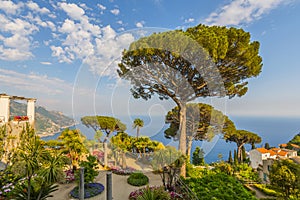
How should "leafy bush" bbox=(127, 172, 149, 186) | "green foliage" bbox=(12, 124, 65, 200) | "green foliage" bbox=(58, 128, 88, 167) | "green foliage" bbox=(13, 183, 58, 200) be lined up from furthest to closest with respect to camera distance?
"green foliage" bbox=(58, 128, 88, 167), "leafy bush" bbox=(127, 172, 149, 186), "green foliage" bbox=(13, 183, 58, 200), "green foliage" bbox=(12, 124, 65, 200)

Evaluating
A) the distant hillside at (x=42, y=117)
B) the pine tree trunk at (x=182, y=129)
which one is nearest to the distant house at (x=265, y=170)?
the pine tree trunk at (x=182, y=129)

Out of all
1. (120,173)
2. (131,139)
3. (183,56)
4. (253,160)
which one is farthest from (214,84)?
(253,160)

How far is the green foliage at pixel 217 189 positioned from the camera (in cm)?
424

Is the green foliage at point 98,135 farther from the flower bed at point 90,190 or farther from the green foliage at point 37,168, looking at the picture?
the flower bed at point 90,190

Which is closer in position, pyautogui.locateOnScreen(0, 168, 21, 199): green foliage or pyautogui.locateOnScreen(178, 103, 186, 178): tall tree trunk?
pyautogui.locateOnScreen(0, 168, 21, 199): green foliage

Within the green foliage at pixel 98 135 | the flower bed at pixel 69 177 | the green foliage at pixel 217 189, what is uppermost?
the green foliage at pixel 98 135

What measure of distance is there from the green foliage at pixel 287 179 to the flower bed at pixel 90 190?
5.81m

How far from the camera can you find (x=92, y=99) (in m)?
3.83

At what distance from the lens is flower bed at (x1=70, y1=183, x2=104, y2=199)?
519 cm

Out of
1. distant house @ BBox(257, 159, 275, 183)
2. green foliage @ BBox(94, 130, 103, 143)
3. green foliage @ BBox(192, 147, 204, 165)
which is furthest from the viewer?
distant house @ BBox(257, 159, 275, 183)

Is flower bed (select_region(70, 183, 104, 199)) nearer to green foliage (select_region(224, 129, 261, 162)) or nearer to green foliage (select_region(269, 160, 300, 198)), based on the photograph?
green foliage (select_region(269, 160, 300, 198))

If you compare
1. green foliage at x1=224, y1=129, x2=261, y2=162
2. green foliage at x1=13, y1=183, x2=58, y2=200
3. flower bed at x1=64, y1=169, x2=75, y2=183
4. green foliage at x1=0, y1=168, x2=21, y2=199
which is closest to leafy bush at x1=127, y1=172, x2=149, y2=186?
flower bed at x1=64, y1=169, x2=75, y2=183

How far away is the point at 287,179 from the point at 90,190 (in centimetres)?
629

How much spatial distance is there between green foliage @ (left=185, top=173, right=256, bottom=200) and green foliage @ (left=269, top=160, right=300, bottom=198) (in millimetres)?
1154
